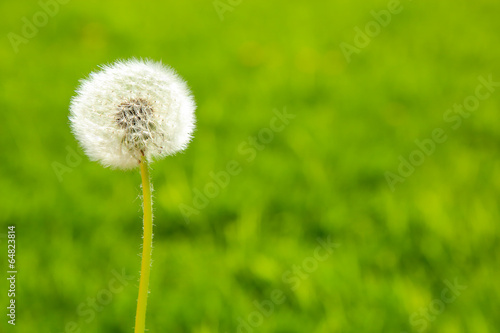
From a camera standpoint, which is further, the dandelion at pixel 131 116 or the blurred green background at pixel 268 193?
the blurred green background at pixel 268 193

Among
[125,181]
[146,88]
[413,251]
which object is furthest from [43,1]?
[146,88]

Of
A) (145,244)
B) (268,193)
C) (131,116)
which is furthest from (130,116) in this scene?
(268,193)

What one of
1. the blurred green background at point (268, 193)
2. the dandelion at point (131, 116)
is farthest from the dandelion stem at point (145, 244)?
the blurred green background at point (268, 193)

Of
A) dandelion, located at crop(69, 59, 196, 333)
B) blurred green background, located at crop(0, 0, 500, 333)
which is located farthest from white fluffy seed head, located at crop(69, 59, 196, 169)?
blurred green background, located at crop(0, 0, 500, 333)

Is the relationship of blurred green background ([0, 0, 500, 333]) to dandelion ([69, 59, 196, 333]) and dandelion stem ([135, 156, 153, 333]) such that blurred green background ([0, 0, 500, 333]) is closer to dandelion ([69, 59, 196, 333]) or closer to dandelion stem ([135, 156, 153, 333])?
dandelion ([69, 59, 196, 333])

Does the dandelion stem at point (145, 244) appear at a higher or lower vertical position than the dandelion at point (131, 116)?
lower

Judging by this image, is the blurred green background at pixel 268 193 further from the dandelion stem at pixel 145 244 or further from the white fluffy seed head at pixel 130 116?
the dandelion stem at pixel 145 244

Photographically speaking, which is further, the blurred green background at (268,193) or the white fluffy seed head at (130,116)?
the blurred green background at (268,193)
